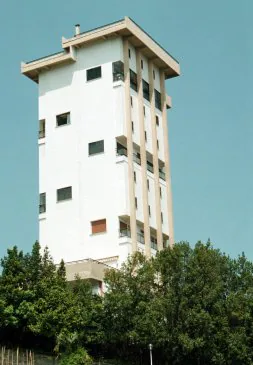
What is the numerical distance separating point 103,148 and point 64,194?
4.35 metres

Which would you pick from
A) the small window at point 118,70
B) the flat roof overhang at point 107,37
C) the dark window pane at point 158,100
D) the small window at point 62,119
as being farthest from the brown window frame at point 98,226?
the flat roof overhang at point 107,37

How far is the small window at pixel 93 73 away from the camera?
207 feet

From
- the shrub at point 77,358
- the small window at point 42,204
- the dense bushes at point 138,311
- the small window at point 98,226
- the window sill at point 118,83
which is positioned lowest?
the shrub at point 77,358

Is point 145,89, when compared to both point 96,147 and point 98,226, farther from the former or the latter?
point 98,226

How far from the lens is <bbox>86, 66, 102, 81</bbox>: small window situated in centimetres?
6312

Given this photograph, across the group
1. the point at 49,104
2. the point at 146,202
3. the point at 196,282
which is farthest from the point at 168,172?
the point at 196,282

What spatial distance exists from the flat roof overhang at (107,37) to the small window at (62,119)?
4.14 metres

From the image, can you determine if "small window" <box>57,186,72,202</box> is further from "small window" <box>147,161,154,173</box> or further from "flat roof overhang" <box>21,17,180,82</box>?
"flat roof overhang" <box>21,17,180,82</box>

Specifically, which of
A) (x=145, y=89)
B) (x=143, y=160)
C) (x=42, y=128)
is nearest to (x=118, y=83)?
(x=145, y=89)

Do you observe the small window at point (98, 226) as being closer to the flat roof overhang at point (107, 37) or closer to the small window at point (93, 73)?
the small window at point (93, 73)

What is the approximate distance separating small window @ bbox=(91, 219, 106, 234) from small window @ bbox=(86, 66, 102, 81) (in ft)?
36.0

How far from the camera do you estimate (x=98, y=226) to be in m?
59.6

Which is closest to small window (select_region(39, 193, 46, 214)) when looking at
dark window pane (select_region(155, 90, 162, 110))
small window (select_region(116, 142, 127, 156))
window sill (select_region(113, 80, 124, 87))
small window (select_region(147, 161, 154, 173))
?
small window (select_region(116, 142, 127, 156))

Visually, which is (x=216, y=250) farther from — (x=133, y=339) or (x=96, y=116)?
(x=96, y=116)
